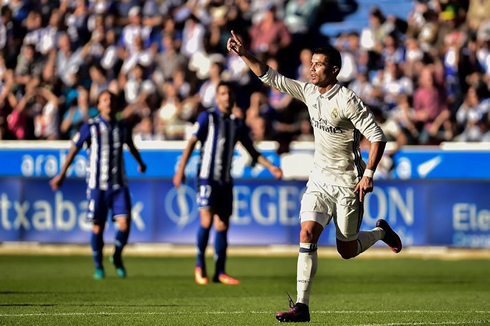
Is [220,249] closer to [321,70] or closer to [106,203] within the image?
[106,203]

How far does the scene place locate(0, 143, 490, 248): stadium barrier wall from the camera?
1742 cm

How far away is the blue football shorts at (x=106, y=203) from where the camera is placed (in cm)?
1331

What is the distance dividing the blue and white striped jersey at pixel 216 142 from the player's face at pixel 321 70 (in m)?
4.28

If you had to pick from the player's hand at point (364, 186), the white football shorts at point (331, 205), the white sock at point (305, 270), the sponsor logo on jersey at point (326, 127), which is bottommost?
the white sock at point (305, 270)

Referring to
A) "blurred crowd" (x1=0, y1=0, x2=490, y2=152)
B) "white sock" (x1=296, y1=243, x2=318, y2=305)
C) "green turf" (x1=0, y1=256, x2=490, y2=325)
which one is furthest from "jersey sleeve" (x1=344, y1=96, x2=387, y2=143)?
"blurred crowd" (x1=0, y1=0, x2=490, y2=152)

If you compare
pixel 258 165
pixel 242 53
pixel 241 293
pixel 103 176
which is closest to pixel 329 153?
pixel 242 53

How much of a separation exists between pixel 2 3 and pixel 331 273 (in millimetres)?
12449

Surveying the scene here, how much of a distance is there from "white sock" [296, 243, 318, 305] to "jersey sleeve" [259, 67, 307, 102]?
4.11 ft

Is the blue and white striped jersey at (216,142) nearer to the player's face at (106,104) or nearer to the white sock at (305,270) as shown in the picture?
the player's face at (106,104)

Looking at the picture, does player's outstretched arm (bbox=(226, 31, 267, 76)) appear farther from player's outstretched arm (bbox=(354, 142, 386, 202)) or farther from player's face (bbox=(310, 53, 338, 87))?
player's outstretched arm (bbox=(354, 142, 386, 202))

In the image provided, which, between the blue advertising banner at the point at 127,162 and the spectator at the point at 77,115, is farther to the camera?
the spectator at the point at 77,115

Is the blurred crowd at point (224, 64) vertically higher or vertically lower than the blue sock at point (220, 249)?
higher

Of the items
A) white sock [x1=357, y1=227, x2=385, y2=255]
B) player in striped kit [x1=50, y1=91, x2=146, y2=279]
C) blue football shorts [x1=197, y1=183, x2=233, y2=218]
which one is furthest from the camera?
player in striped kit [x1=50, y1=91, x2=146, y2=279]

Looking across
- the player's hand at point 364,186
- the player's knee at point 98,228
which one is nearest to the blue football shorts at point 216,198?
the player's knee at point 98,228
